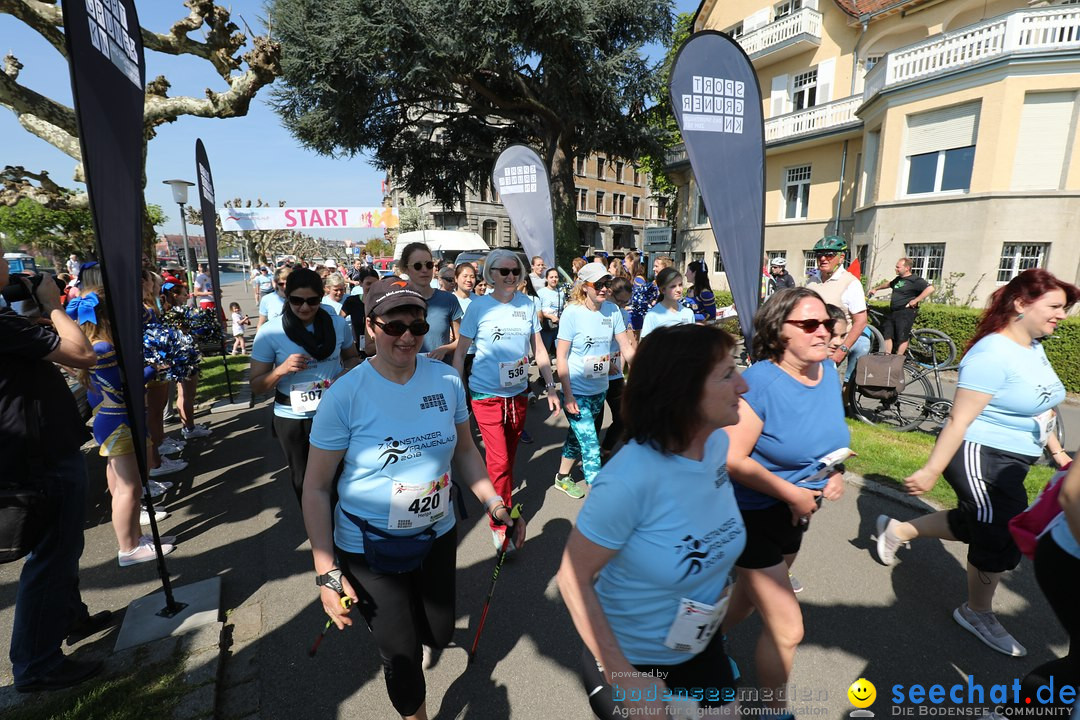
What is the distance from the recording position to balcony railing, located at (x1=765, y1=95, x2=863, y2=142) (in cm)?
1939

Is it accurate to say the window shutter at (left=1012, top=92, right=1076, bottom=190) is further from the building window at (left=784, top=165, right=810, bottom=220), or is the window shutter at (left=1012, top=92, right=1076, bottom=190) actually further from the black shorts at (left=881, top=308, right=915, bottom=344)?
the black shorts at (left=881, top=308, right=915, bottom=344)

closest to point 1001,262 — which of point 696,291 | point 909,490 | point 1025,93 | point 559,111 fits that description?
point 1025,93

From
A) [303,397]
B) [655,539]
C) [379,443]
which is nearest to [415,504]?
[379,443]

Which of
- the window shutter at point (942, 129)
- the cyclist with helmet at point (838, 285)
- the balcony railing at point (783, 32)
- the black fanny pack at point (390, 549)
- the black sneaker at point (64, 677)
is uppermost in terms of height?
the balcony railing at point (783, 32)

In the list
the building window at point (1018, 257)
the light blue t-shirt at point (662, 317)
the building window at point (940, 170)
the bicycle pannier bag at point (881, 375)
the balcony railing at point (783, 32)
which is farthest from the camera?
the balcony railing at point (783, 32)

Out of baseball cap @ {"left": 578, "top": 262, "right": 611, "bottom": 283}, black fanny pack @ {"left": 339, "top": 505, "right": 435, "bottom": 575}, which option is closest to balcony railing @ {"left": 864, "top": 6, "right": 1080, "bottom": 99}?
baseball cap @ {"left": 578, "top": 262, "right": 611, "bottom": 283}

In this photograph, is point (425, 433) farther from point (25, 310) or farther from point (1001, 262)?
point (1001, 262)

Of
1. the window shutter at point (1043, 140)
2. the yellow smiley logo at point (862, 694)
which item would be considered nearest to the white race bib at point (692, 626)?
the yellow smiley logo at point (862, 694)

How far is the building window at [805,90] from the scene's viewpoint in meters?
21.9

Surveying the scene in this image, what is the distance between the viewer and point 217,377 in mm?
9500

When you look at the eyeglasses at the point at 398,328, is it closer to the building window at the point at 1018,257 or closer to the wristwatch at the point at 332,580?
the wristwatch at the point at 332,580

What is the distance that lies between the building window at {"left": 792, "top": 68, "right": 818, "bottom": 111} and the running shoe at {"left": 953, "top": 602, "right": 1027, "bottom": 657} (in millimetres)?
Answer: 23887

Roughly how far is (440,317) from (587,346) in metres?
1.59

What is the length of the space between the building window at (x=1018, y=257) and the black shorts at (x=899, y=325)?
7724mm
